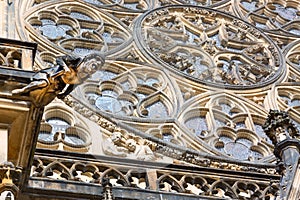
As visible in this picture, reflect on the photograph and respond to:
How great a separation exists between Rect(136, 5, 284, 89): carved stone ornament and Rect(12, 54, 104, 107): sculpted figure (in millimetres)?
5046

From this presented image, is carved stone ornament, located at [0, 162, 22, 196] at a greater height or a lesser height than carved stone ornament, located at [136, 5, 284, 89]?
lesser

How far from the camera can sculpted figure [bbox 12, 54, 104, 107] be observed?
8.93 meters

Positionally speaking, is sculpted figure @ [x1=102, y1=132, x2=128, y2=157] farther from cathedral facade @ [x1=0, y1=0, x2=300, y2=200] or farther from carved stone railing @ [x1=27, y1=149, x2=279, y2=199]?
carved stone railing @ [x1=27, y1=149, x2=279, y2=199]

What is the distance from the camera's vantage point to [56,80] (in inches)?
352

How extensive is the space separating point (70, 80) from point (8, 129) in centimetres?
73

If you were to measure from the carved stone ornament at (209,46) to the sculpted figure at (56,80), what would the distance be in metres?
5.05

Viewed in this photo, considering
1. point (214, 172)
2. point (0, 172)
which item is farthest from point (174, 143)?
point (0, 172)

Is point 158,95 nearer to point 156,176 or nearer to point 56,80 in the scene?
point 156,176

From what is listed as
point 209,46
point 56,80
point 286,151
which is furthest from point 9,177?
point 209,46

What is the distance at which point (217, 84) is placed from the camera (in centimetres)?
1401

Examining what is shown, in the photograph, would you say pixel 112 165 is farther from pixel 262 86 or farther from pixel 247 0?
pixel 247 0

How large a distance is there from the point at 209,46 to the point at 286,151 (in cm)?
509

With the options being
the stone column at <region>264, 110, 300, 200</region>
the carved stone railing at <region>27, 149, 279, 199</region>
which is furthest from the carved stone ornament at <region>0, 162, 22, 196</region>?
the stone column at <region>264, 110, 300, 200</region>

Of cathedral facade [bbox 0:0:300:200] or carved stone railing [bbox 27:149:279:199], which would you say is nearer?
cathedral facade [bbox 0:0:300:200]
